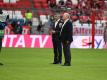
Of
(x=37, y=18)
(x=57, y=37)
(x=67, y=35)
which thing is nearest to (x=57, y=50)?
(x=57, y=37)

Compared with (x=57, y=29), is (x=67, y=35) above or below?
below

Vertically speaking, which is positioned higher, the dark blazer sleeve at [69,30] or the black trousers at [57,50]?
the dark blazer sleeve at [69,30]

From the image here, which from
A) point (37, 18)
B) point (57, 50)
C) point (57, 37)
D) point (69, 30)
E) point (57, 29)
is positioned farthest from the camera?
point (37, 18)

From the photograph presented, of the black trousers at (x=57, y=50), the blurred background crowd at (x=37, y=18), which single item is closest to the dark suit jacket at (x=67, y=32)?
the black trousers at (x=57, y=50)

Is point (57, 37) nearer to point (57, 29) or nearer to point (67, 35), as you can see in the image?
point (57, 29)

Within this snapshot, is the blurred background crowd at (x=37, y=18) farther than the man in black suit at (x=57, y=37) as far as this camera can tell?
Yes

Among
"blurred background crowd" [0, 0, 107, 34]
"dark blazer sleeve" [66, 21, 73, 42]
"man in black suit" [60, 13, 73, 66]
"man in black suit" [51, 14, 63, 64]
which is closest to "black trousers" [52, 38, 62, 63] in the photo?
"man in black suit" [51, 14, 63, 64]

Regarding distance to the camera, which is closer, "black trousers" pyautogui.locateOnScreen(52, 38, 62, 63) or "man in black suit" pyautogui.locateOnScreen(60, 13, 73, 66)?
"man in black suit" pyautogui.locateOnScreen(60, 13, 73, 66)

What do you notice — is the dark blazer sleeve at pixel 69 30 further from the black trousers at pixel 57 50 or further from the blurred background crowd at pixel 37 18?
the blurred background crowd at pixel 37 18

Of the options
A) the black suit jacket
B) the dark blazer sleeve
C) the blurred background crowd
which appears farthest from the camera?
the blurred background crowd

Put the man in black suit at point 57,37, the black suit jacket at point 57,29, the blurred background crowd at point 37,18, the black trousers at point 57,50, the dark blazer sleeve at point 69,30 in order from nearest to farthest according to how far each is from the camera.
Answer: the dark blazer sleeve at point 69,30
the black suit jacket at point 57,29
the man in black suit at point 57,37
the black trousers at point 57,50
the blurred background crowd at point 37,18

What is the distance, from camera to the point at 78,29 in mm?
31234

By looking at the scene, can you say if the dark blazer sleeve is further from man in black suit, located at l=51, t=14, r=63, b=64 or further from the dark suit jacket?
man in black suit, located at l=51, t=14, r=63, b=64

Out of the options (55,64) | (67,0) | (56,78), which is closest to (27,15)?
(67,0)
